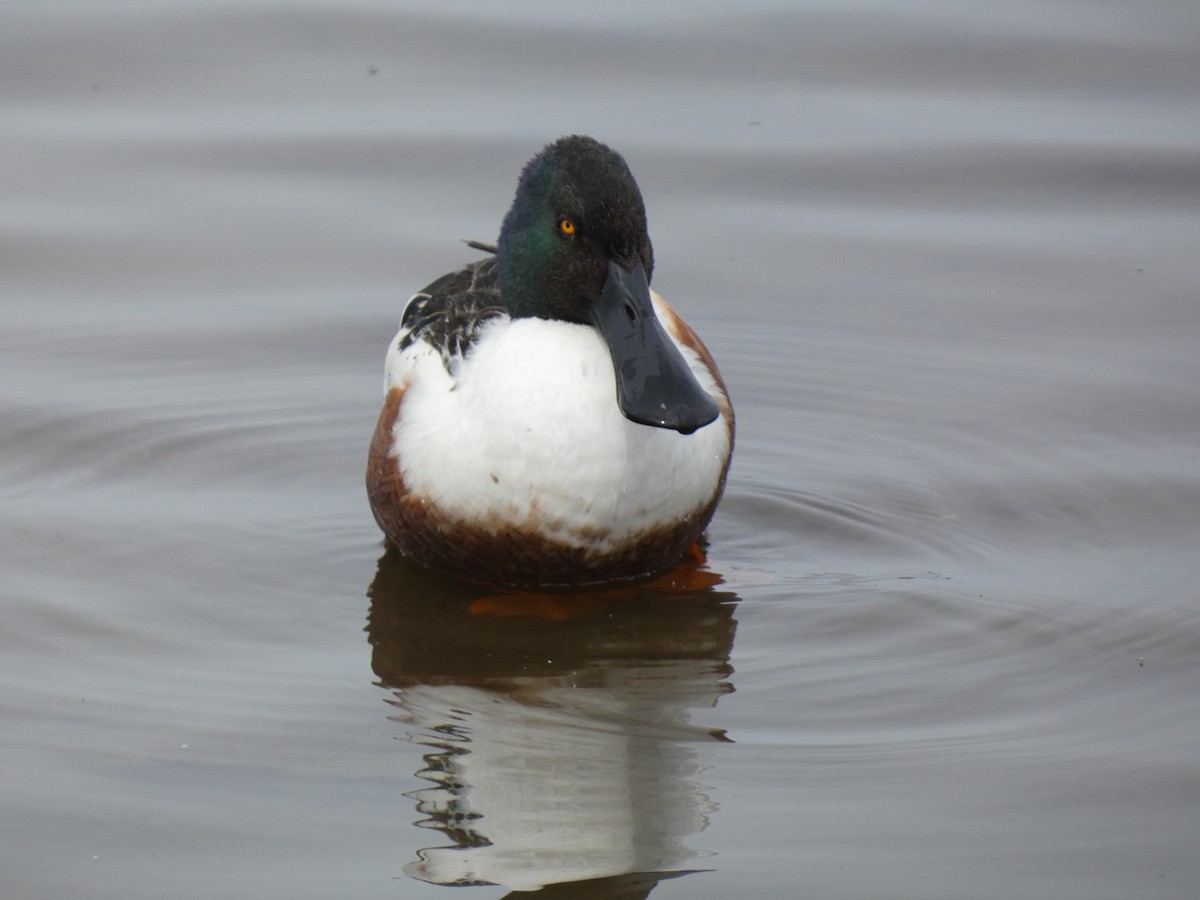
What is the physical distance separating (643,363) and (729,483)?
97 cm

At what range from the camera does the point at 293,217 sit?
6.62 meters

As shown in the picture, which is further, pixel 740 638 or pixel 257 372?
pixel 257 372

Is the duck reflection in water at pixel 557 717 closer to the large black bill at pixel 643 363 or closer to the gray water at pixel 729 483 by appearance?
the gray water at pixel 729 483

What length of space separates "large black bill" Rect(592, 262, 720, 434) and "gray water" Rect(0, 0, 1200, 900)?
0.54 meters

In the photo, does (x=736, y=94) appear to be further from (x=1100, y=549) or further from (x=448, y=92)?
(x=1100, y=549)

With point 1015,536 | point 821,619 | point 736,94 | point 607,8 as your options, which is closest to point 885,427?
point 1015,536

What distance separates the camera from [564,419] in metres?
4.00

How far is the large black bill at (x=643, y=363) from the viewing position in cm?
383

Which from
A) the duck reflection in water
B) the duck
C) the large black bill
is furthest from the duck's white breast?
the duck reflection in water

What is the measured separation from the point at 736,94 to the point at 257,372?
9.40 ft

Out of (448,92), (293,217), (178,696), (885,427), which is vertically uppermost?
(448,92)

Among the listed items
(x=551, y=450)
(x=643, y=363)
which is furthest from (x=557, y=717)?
(x=643, y=363)

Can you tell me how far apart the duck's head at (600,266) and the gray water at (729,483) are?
58 centimetres

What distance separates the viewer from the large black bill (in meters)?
3.83
